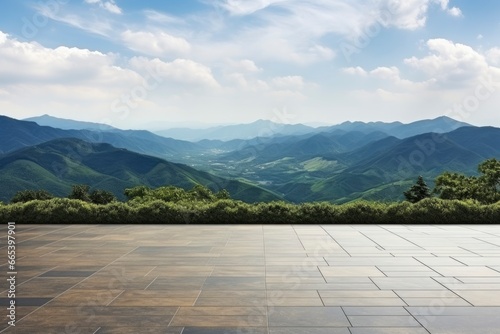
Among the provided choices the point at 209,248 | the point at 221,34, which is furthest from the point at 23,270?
the point at 221,34

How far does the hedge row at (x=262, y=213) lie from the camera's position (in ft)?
49.2

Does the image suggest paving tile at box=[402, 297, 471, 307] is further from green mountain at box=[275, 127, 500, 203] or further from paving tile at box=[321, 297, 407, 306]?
green mountain at box=[275, 127, 500, 203]

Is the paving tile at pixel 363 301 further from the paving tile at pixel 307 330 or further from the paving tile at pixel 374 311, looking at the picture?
the paving tile at pixel 307 330

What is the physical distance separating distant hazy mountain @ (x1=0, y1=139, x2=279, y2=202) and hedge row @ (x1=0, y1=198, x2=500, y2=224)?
110m

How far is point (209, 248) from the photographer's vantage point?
10.1m

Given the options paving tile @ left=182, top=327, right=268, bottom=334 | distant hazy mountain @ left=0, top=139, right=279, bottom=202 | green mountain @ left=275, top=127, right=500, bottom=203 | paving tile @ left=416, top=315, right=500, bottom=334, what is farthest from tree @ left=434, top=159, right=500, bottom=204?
distant hazy mountain @ left=0, top=139, right=279, bottom=202

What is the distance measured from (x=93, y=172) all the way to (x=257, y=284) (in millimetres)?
146189

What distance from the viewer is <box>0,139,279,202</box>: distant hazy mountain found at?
127 meters

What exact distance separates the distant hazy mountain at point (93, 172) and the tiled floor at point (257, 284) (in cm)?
11507

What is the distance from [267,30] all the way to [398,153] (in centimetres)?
18683

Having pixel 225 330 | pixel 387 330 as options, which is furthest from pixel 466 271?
pixel 225 330

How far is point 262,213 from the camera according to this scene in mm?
15234

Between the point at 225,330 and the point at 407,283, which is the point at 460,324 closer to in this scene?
the point at 407,283

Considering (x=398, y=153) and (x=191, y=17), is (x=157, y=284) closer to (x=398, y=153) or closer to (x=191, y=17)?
(x=191, y=17)
